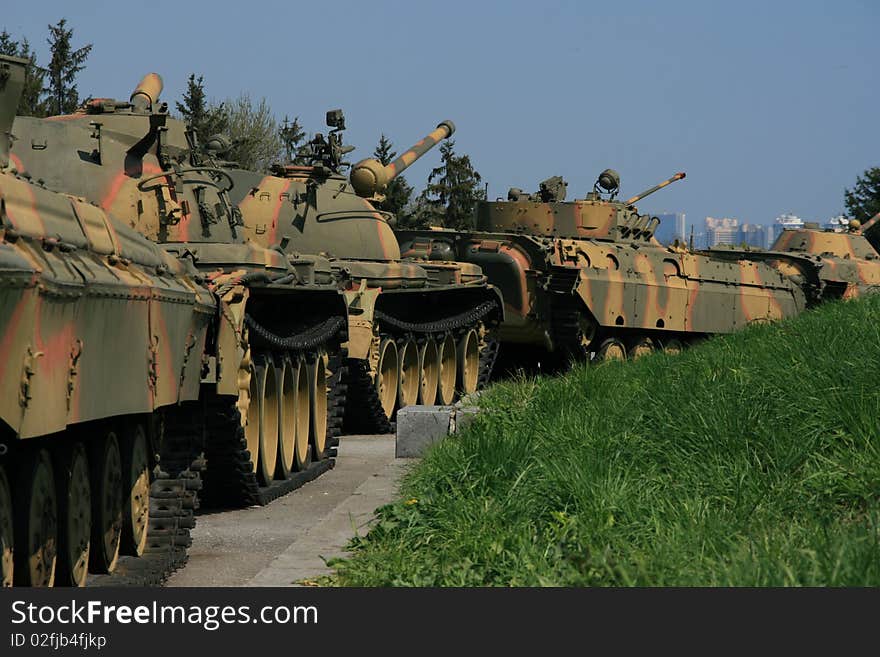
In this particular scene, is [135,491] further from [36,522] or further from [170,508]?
[36,522]

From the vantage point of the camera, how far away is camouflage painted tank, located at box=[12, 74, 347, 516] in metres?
11.0

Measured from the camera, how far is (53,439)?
6.97 m

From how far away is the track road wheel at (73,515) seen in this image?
706 centimetres

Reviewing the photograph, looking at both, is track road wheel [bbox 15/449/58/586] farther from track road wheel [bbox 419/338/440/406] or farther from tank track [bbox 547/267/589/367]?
tank track [bbox 547/267/589/367]

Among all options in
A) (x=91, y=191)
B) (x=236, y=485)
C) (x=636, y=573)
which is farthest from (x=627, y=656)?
(x=91, y=191)

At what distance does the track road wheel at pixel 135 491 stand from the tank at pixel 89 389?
11 mm

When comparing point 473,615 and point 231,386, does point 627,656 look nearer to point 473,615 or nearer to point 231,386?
point 473,615

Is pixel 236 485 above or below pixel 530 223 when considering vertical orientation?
Answer: below

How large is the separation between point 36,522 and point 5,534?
434 mm

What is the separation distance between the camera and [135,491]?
8.56m

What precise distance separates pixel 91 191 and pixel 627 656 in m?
7.66

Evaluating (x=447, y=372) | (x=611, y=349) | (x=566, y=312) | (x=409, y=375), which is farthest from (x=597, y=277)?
(x=409, y=375)

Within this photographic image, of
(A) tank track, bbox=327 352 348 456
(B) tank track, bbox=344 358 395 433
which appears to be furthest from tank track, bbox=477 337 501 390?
(A) tank track, bbox=327 352 348 456

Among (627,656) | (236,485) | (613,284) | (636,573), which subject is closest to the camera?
(627,656)
